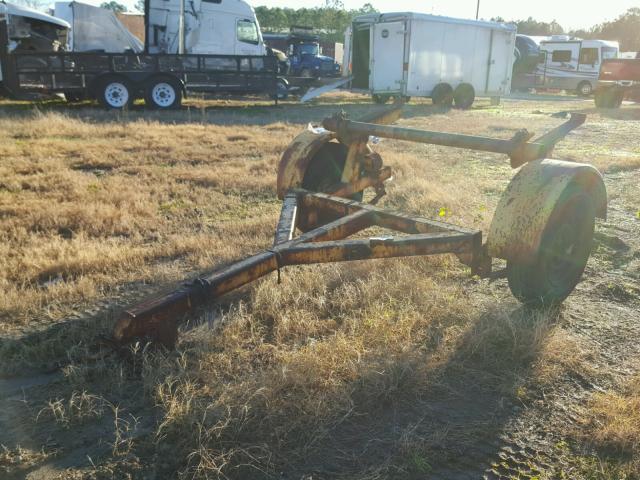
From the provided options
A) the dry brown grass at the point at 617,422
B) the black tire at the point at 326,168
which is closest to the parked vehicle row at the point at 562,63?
the black tire at the point at 326,168

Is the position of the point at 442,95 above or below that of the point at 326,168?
above

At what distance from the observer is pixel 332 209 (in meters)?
3.80

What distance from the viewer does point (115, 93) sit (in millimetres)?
15086

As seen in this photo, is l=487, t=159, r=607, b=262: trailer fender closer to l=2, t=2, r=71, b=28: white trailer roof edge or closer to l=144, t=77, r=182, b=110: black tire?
Result: l=144, t=77, r=182, b=110: black tire

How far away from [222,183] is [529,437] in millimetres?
5117

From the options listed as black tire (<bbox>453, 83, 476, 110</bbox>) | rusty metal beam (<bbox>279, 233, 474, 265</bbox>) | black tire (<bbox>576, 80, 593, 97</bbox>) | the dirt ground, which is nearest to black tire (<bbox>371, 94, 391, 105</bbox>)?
black tire (<bbox>453, 83, 476, 110</bbox>)

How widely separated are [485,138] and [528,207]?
0.70 metres

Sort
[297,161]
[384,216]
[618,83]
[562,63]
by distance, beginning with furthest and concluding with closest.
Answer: [562,63] < [618,83] < [297,161] < [384,216]

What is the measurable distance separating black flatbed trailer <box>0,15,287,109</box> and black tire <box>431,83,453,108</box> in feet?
19.9

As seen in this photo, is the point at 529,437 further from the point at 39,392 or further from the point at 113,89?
the point at 113,89

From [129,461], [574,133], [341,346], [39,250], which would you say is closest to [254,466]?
[129,461]

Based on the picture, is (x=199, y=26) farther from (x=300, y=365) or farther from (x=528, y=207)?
(x=300, y=365)

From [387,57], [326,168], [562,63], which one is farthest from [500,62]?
[326,168]

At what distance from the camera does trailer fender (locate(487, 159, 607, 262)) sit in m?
3.04
